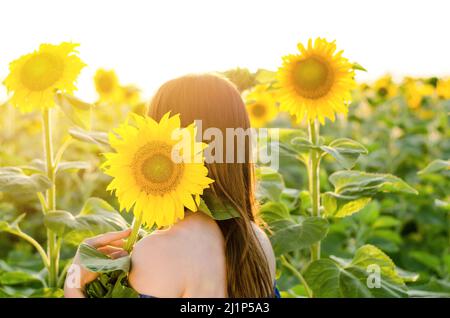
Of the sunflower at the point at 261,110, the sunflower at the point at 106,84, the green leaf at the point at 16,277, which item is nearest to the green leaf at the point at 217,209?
the green leaf at the point at 16,277

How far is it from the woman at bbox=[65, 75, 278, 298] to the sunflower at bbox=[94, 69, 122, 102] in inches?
118

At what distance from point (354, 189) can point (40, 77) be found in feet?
3.19

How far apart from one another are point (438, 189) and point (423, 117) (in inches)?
60.7

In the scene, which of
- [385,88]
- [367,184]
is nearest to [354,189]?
[367,184]

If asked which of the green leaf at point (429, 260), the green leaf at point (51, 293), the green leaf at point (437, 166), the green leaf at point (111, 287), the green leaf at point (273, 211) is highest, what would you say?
the green leaf at point (437, 166)

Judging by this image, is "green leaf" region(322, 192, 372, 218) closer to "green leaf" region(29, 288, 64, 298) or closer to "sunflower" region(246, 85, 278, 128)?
"green leaf" region(29, 288, 64, 298)

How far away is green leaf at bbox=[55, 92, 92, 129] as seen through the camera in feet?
6.47

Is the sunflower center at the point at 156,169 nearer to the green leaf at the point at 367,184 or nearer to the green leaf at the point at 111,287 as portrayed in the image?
the green leaf at the point at 111,287

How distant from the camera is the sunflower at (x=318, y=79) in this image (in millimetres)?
2129

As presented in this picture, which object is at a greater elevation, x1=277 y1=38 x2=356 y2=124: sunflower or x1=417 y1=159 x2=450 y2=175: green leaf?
x1=277 y1=38 x2=356 y2=124: sunflower

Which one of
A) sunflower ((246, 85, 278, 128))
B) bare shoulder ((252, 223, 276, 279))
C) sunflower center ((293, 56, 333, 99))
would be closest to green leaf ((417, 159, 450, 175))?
sunflower center ((293, 56, 333, 99))

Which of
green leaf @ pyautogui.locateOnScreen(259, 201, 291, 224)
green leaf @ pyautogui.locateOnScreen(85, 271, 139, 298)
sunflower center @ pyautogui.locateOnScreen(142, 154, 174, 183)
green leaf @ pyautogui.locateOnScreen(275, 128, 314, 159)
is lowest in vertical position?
green leaf @ pyautogui.locateOnScreen(85, 271, 139, 298)

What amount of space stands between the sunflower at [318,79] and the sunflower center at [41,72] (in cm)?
69

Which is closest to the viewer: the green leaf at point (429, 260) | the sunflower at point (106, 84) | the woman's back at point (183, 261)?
the woman's back at point (183, 261)
